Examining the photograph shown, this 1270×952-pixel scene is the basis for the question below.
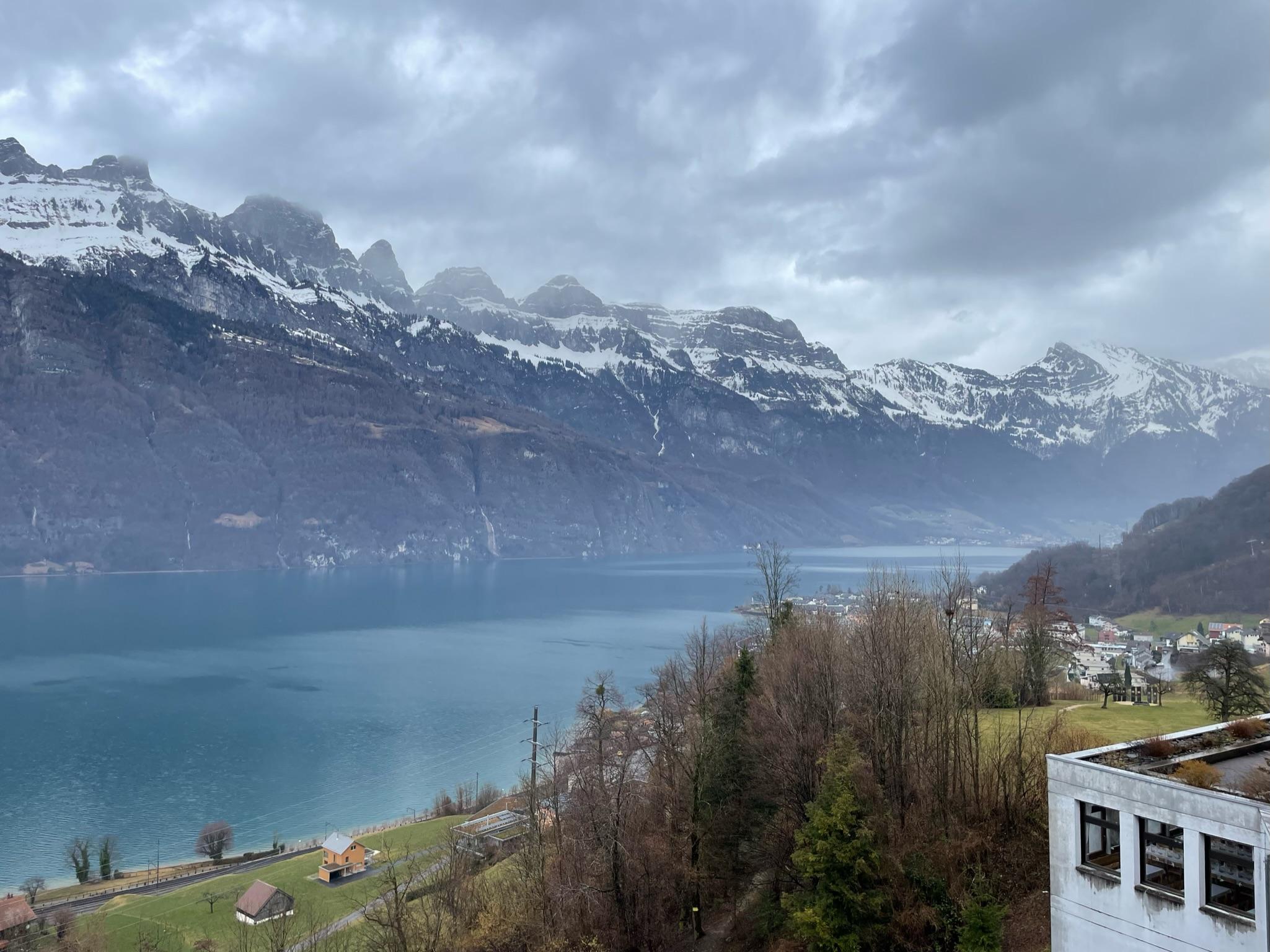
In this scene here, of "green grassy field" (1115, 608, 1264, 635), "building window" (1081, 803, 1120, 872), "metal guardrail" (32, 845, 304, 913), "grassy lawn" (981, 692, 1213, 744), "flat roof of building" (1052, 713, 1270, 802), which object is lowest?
"metal guardrail" (32, 845, 304, 913)

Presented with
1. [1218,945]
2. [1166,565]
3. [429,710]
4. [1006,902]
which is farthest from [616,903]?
[1166,565]

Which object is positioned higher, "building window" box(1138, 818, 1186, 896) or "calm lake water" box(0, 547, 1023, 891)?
"building window" box(1138, 818, 1186, 896)

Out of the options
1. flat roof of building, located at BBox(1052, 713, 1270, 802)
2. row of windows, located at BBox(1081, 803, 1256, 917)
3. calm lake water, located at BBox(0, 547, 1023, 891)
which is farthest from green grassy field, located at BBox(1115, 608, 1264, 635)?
row of windows, located at BBox(1081, 803, 1256, 917)

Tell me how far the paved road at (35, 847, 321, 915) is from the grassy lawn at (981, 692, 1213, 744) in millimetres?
35579

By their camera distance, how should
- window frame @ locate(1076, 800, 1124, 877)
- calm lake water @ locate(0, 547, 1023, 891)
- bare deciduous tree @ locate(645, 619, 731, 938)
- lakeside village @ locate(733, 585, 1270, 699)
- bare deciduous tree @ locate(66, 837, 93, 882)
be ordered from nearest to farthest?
window frame @ locate(1076, 800, 1124, 877) < bare deciduous tree @ locate(645, 619, 731, 938) < bare deciduous tree @ locate(66, 837, 93, 882) < calm lake water @ locate(0, 547, 1023, 891) < lakeside village @ locate(733, 585, 1270, 699)

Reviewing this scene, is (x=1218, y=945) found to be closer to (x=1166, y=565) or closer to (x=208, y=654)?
(x=208, y=654)

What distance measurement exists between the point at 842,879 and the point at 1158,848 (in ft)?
25.0

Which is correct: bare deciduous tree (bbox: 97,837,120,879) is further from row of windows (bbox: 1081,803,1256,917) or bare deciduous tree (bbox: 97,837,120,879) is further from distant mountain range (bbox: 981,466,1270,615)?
distant mountain range (bbox: 981,466,1270,615)

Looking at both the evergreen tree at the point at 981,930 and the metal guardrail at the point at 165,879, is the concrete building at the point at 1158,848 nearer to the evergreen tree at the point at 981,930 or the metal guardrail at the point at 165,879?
the evergreen tree at the point at 981,930

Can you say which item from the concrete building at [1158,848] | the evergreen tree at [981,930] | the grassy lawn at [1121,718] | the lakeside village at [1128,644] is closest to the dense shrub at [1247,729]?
the concrete building at [1158,848]

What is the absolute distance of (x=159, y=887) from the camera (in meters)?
41.0

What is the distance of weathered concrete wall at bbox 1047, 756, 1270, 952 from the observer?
14031 millimetres

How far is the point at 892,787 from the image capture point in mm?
25750

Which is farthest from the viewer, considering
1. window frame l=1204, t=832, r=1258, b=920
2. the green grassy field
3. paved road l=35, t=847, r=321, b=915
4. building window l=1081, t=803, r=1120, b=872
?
the green grassy field
